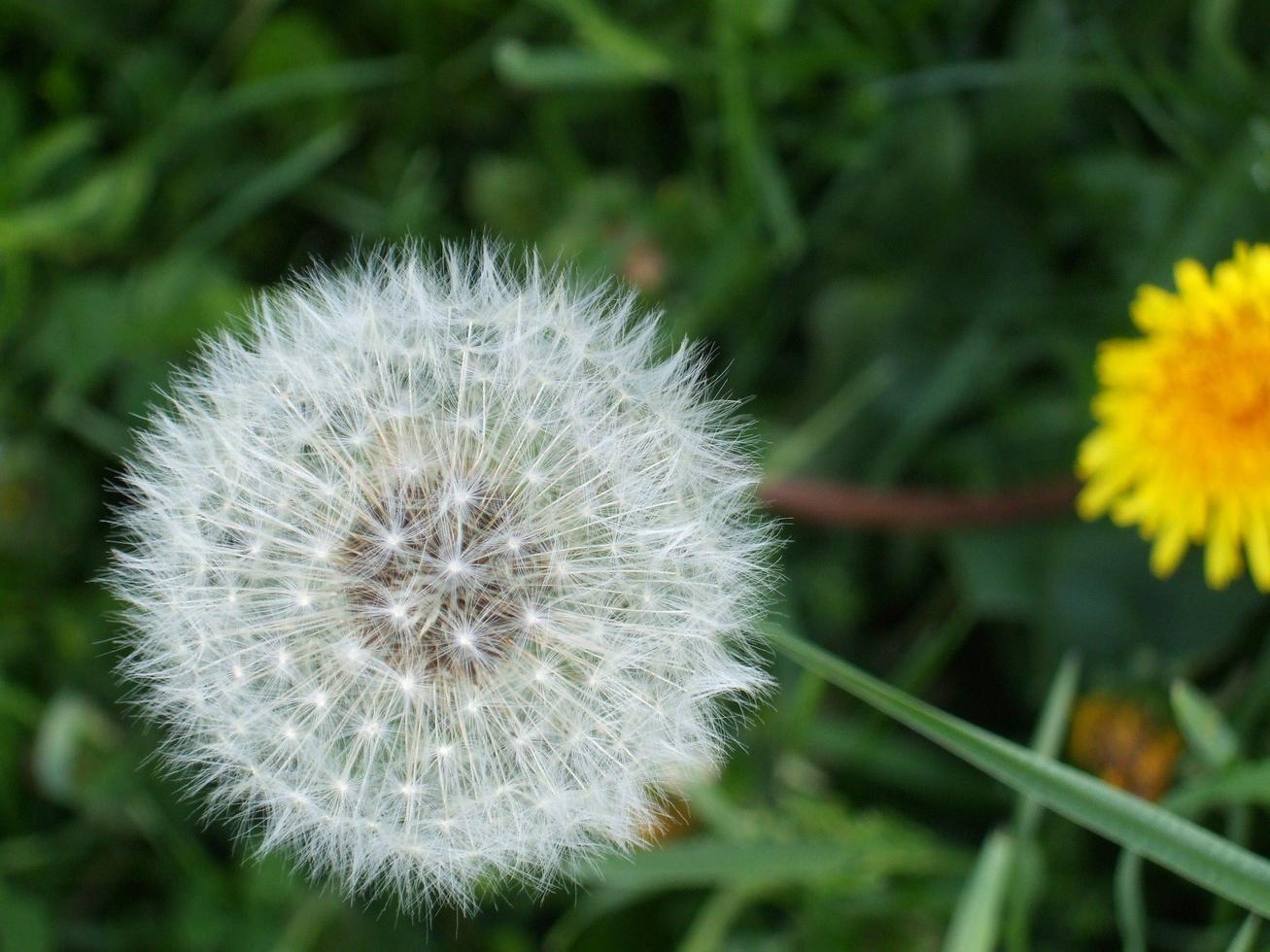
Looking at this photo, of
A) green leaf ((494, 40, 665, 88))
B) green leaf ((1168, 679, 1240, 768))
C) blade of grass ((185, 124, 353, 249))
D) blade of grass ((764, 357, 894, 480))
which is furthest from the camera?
blade of grass ((185, 124, 353, 249))

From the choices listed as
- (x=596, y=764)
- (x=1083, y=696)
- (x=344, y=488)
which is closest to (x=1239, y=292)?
(x=1083, y=696)

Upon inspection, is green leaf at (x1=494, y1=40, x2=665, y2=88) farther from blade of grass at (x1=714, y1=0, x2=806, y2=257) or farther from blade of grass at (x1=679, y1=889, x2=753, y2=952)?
blade of grass at (x1=679, y1=889, x2=753, y2=952)

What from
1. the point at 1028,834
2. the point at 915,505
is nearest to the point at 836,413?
the point at 915,505

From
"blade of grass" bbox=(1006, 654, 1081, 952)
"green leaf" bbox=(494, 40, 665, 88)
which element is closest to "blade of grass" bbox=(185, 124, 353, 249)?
"green leaf" bbox=(494, 40, 665, 88)

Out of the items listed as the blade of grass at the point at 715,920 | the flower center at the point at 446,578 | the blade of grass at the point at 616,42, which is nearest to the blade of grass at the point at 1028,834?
the blade of grass at the point at 715,920

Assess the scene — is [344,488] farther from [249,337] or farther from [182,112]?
[182,112]

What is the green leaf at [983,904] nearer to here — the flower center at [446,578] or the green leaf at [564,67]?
the flower center at [446,578]
